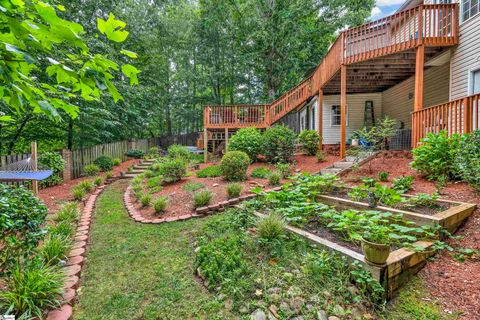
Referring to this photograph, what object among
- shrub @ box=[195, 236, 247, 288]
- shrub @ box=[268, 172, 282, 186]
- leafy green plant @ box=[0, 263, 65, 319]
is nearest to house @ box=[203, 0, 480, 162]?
shrub @ box=[268, 172, 282, 186]

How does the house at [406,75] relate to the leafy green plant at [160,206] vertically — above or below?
above

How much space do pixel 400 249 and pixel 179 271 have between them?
265cm

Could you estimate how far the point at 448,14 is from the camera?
21.3 ft

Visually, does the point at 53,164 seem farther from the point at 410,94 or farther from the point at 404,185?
the point at 410,94

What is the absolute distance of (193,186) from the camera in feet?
21.1

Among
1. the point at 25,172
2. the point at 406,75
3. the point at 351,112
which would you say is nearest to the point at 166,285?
the point at 25,172

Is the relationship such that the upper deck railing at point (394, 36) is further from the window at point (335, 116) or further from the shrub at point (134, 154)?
the shrub at point (134, 154)

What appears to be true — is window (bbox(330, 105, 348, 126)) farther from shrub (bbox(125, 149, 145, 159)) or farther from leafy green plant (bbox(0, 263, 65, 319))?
leafy green plant (bbox(0, 263, 65, 319))

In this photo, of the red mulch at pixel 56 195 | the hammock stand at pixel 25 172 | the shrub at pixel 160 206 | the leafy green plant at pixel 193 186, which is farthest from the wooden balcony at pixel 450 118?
→ the red mulch at pixel 56 195

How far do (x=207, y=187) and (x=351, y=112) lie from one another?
855 centimetres

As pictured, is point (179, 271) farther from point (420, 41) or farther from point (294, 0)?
Result: point (294, 0)

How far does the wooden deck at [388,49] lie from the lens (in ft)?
21.2

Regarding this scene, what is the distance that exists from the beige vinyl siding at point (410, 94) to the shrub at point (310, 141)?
3.85 m

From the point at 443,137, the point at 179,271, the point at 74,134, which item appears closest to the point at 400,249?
the point at 179,271
